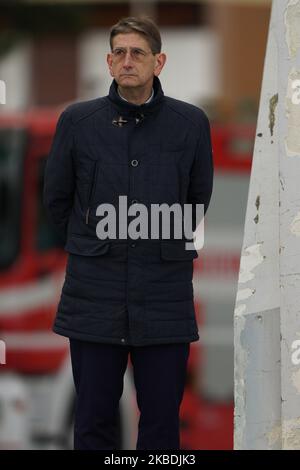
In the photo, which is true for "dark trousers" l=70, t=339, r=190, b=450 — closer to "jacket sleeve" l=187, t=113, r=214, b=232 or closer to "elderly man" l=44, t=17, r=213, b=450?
"elderly man" l=44, t=17, r=213, b=450

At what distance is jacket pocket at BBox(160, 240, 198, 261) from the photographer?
4684 millimetres

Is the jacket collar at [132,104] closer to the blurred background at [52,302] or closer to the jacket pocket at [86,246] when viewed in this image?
the jacket pocket at [86,246]

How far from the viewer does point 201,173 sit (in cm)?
484

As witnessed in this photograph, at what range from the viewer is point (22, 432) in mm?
9859

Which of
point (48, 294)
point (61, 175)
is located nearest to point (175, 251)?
point (61, 175)

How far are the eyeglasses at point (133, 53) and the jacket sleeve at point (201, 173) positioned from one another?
335mm

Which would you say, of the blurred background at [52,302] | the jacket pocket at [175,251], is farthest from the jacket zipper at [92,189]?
the blurred background at [52,302]

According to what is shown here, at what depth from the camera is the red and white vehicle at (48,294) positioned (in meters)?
10.1

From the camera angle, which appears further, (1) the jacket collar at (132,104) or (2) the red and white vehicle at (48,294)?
(2) the red and white vehicle at (48,294)

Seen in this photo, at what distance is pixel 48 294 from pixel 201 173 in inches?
216

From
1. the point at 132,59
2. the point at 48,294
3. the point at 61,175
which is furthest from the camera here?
the point at 48,294

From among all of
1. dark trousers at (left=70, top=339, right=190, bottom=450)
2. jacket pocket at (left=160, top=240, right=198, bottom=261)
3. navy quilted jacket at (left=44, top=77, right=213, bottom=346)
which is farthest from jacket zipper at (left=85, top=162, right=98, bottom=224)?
dark trousers at (left=70, top=339, right=190, bottom=450)

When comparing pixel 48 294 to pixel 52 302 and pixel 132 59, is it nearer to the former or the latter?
pixel 52 302

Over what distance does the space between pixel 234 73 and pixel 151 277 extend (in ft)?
50.6
